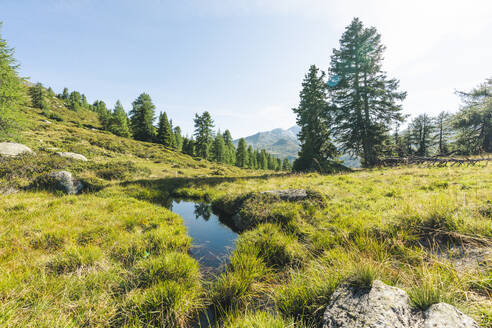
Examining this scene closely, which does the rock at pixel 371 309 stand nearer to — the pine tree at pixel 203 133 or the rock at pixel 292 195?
the rock at pixel 292 195

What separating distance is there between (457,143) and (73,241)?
41338 millimetres

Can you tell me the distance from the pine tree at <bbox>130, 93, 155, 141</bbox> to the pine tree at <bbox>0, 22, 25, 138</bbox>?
29.5 meters

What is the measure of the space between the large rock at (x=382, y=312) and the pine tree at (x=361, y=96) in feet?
63.5

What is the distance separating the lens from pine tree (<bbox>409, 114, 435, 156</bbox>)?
1398 inches

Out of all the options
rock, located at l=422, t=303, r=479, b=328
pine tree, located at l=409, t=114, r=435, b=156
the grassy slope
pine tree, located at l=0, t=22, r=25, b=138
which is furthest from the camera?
pine tree, located at l=409, t=114, r=435, b=156

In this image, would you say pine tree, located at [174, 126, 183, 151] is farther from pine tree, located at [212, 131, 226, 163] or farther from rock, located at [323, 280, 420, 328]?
rock, located at [323, 280, 420, 328]

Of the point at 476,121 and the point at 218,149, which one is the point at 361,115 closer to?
the point at 476,121

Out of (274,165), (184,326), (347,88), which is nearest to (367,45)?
(347,88)

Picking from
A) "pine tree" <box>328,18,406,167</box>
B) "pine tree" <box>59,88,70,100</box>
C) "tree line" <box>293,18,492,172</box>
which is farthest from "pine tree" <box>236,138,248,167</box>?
"pine tree" <box>59,88,70,100</box>

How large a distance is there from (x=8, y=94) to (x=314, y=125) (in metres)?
31.8

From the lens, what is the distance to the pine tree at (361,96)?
57.2ft

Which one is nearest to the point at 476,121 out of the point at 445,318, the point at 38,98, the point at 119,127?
the point at 445,318

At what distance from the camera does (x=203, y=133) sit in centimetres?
4744

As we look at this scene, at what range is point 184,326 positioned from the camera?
Result: 7.83 ft
